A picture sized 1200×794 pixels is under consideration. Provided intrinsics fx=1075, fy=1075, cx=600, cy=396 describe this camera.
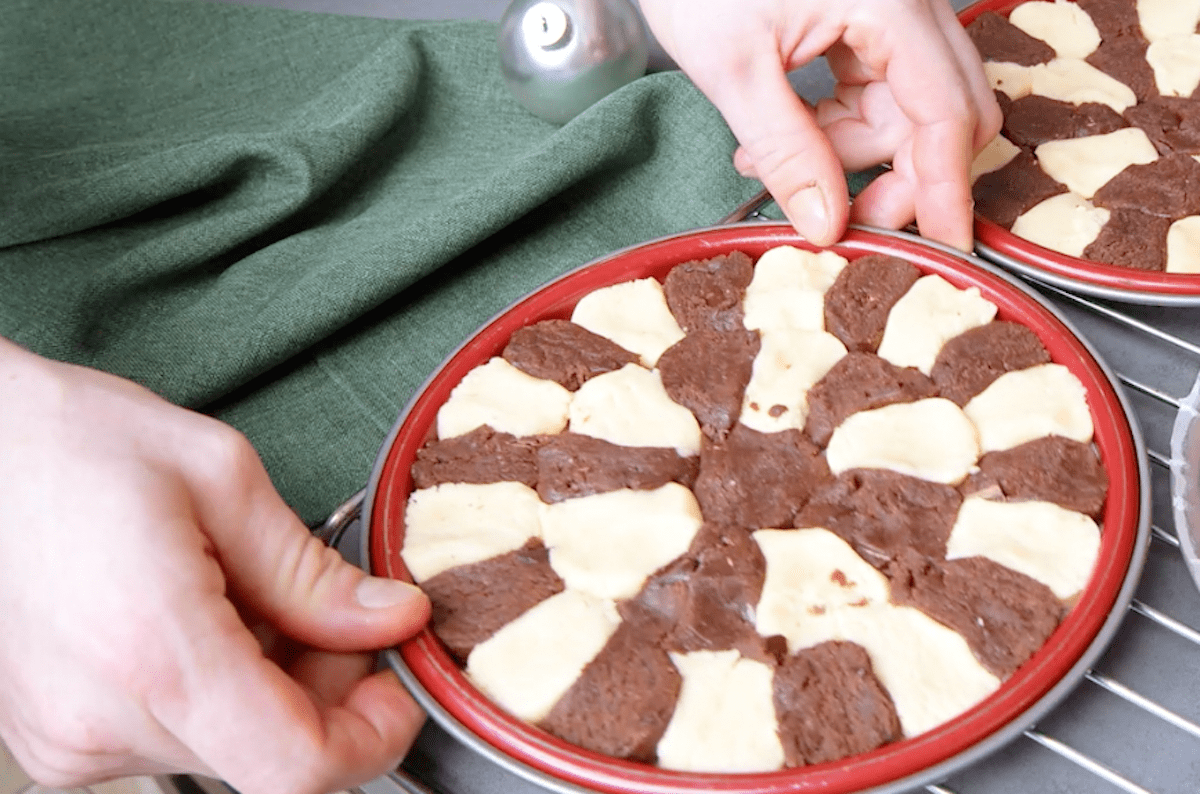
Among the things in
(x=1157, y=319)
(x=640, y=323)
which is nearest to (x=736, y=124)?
(x=640, y=323)

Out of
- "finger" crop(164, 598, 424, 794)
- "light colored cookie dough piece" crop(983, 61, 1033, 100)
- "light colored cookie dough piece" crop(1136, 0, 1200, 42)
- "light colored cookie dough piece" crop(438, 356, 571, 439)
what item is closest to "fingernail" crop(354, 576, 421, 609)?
"finger" crop(164, 598, 424, 794)

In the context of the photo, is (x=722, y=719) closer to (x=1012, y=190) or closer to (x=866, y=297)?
(x=866, y=297)

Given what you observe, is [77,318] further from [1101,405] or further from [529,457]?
[1101,405]

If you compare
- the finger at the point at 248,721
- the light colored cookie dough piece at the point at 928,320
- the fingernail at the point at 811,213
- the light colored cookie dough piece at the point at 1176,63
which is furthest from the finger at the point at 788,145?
the finger at the point at 248,721

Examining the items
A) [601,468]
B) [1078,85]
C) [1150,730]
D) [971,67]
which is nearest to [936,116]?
[971,67]

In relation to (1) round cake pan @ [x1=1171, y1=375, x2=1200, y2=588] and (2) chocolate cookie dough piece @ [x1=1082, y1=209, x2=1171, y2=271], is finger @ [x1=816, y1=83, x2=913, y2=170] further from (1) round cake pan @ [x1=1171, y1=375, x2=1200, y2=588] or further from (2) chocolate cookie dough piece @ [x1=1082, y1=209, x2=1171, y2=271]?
(1) round cake pan @ [x1=1171, y1=375, x2=1200, y2=588]
